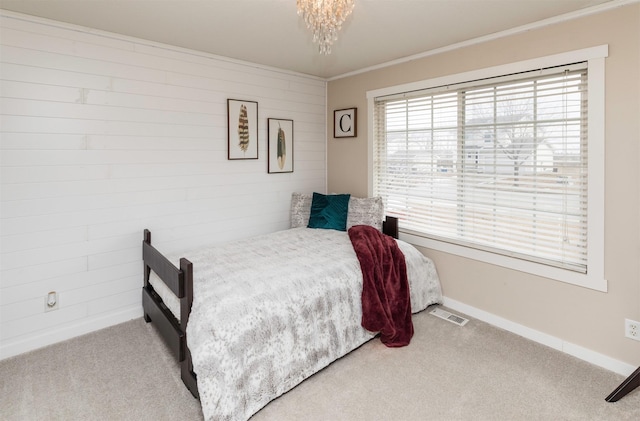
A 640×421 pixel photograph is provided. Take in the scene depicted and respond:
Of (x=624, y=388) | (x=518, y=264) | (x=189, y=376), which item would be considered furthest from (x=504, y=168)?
(x=189, y=376)

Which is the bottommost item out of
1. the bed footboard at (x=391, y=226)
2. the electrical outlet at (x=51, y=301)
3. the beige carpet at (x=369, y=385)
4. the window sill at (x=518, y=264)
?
the beige carpet at (x=369, y=385)

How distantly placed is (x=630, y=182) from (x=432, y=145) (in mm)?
1532

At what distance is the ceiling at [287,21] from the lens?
7.75ft

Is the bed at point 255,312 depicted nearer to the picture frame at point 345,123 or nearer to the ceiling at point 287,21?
the picture frame at point 345,123

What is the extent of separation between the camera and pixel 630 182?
2.32 meters

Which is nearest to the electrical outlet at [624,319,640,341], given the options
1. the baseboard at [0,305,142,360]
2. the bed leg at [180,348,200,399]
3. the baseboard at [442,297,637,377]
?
the baseboard at [442,297,637,377]

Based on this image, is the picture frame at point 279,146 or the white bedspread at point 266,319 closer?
the white bedspread at point 266,319

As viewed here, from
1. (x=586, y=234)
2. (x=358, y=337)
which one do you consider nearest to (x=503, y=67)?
(x=586, y=234)

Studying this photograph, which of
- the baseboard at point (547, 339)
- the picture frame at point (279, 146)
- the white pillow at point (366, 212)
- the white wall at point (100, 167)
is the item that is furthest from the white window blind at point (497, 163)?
the white wall at point (100, 167)

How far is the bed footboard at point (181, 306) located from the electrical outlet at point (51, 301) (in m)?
0.62

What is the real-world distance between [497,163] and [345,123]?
1.79m

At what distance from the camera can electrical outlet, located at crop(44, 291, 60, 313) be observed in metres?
2.74

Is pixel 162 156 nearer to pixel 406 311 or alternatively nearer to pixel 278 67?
pixel 278 67

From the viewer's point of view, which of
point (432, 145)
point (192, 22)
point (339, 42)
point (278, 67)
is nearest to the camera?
point (192, 22)
